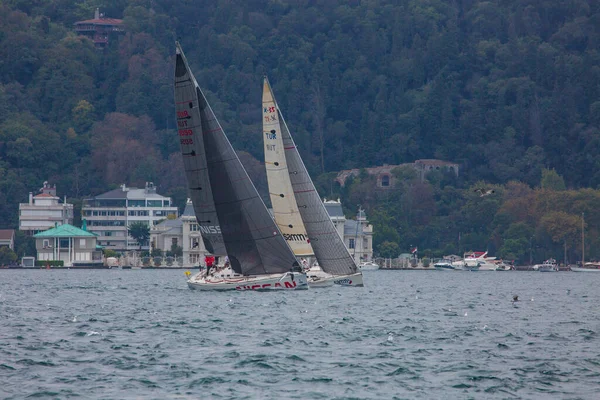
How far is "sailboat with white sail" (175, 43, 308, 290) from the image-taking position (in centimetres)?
6700

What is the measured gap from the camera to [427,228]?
7785 inches

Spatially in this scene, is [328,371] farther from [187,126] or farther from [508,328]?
[187,126]

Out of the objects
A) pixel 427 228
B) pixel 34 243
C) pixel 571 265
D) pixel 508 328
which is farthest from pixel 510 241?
pixel 508 328

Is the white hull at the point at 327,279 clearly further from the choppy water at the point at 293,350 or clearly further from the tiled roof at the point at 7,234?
the tiled roof at the point at 7,234

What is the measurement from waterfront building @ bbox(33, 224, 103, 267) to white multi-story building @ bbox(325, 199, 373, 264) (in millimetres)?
30816

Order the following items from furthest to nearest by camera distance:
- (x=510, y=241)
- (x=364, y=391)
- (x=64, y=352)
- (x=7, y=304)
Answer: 1. (x=510, y=241)
2. (x=7, y=304)
3. (x=64, y=352)
4. (x=364, y=391)

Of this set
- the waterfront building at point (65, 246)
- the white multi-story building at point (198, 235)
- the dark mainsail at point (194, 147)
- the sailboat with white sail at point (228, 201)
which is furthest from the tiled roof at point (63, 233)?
the sailboat with white sail at point (228, 201)

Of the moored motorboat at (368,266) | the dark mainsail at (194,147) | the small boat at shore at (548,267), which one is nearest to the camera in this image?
the dark mainsail at (194,147)

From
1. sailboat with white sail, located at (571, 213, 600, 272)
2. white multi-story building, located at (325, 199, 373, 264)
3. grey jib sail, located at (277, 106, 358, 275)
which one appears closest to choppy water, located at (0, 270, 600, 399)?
grey jib sail, located at (277, 106, 358, 275)

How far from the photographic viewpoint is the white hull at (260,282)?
6738cm

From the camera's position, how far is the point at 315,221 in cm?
7588

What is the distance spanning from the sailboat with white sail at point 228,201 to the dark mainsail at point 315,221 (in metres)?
7.07

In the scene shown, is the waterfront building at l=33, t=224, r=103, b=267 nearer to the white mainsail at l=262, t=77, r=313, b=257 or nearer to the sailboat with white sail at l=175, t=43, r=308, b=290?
the white mainsail at l=262, t=77, r=313, b=257

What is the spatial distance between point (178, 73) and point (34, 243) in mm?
122545
